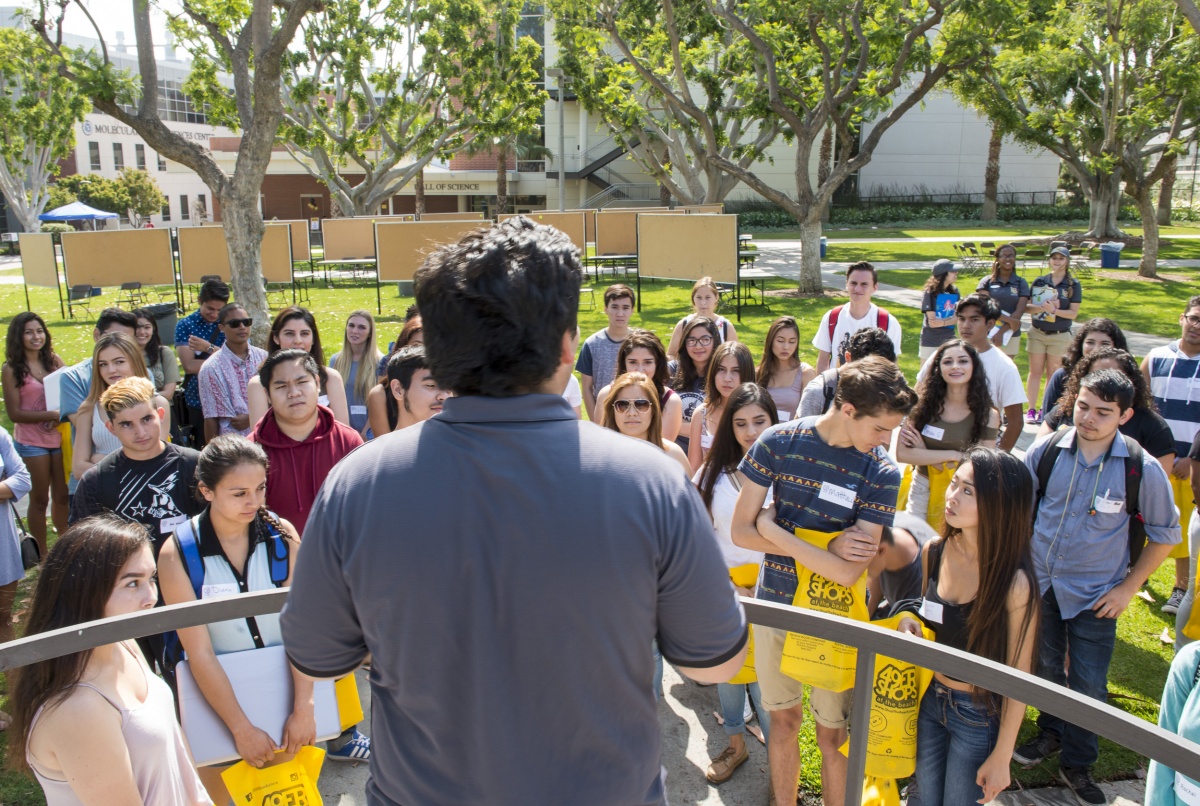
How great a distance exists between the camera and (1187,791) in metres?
2.16

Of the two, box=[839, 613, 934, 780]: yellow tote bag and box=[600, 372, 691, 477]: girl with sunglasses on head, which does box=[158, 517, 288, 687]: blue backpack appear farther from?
box=[839, 613, 934, 780]: yellow tote bag

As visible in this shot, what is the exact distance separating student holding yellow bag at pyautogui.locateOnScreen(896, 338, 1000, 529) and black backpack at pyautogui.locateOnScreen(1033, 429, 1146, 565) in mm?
723

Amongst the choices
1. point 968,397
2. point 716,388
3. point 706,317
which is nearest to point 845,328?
point 706,317

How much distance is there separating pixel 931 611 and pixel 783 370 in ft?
9.77

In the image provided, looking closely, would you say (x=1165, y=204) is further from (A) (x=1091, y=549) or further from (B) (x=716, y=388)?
(A) (x=1091, y=549)

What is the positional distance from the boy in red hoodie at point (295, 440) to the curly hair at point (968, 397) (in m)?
3.04

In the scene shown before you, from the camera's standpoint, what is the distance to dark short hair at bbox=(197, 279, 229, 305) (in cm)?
730

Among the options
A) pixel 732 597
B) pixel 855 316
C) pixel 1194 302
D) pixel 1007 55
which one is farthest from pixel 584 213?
pixel 732 597

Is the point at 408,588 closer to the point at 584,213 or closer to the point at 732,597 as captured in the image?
the point at 732,597

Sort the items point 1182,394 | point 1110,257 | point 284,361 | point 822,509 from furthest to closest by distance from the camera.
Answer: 1. point 1110,257
2. point 1182,394
3. point 284,361
4. point 822,509

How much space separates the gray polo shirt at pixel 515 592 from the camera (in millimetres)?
1314

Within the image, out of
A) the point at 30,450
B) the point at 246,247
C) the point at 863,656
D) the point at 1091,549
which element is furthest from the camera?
the point at 246,247

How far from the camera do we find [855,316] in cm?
664

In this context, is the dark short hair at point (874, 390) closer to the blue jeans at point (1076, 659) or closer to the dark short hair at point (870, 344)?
the blue jeans at point (1076, 659)
